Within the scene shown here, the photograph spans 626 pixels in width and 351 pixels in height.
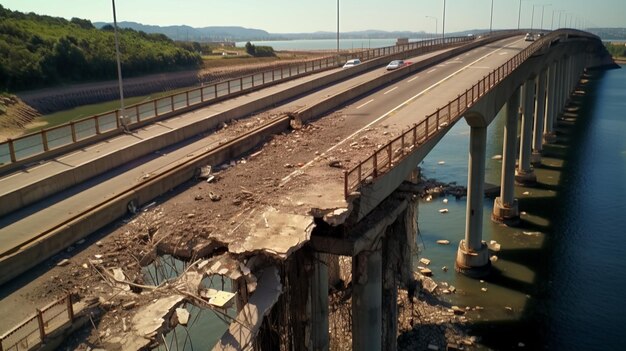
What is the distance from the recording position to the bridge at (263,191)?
1391 centimetres

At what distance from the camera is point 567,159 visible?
5769 cm

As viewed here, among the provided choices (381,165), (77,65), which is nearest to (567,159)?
(381,165)

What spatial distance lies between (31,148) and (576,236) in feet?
104

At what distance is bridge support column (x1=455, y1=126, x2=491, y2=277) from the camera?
104 ft

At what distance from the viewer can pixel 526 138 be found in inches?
1832

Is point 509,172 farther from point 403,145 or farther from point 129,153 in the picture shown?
point 129,153

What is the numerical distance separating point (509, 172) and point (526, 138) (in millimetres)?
8725

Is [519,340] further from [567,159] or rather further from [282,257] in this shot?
[567,159]

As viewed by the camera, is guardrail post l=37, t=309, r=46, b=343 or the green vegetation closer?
guardrail post l=37, t=309, r=46, b=343

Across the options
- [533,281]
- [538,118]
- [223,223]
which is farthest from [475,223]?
[538,118]

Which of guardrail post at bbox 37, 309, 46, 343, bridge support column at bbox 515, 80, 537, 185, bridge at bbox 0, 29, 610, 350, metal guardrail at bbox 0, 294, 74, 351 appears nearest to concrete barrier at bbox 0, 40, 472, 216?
bridge at bbox 0, 29, 610, 350

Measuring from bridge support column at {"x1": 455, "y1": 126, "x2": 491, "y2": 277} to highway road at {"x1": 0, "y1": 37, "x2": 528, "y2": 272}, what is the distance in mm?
2922

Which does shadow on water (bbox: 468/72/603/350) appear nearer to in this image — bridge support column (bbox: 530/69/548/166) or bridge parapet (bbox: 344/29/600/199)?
bridge support column (bbox: 530/69/548/166)

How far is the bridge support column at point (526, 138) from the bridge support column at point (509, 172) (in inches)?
221
